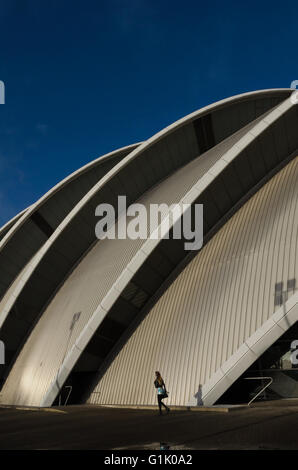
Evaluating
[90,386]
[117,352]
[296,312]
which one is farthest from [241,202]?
[90,386]

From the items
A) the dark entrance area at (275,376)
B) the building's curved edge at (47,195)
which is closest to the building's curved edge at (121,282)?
the dark entrance area at (275,376)

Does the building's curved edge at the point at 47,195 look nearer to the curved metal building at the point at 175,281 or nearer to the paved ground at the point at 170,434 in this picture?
the curved metal building at the point at 175,281

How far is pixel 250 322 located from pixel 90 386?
8525 millimetres

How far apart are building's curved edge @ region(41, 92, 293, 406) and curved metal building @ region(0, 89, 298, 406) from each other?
0.15 feet

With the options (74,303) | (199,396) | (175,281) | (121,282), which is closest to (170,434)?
(199,396)

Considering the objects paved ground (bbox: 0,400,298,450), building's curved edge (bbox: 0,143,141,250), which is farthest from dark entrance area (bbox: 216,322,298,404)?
building's curved edge (bbox: 0,143,141,250)

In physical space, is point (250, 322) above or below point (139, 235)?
below

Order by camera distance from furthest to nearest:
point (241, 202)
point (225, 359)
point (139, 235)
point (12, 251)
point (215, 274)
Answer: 1. point (12, 251)
2. point (139, 235)
3. point (241, 202)
4. point (215, 274)
5. point (225, 359)

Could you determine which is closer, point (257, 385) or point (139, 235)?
point (257, 385)

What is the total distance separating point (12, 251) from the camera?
2848cm

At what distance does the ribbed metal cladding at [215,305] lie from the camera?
42.4 feet

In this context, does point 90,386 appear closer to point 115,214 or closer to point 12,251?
point 115,214

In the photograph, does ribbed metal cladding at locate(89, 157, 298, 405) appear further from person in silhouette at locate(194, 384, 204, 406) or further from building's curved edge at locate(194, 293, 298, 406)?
building's curved edge at locate(194, 293, 298, 406)

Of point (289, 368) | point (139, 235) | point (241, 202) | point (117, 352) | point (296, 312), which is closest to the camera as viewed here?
point (296, 312)
